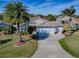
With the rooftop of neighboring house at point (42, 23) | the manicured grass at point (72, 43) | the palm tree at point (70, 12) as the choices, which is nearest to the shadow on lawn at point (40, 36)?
the rooftop of neighboring house at point (42, 23)

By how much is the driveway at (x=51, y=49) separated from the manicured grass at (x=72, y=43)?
8cm

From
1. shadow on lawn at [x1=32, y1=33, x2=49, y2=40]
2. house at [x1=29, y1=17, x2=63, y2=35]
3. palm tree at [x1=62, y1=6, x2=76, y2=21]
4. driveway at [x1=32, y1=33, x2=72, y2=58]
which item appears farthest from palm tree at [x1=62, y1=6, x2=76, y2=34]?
shadow on lawn at [x1=32, y1=33, x2=49, y2=40]

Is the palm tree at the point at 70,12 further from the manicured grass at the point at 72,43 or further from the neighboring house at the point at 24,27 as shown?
the neighboring house at the point at 24,27

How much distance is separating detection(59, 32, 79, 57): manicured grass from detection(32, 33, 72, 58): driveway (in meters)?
0.08

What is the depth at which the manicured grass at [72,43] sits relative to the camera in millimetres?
3859

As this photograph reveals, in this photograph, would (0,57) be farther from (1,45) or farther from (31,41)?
(31,41)

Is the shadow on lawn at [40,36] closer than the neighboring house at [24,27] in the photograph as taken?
No

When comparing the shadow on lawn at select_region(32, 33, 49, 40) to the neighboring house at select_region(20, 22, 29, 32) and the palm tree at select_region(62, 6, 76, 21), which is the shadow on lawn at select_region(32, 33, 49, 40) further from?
the palm tree at select_region(62, 6, 76, 21)

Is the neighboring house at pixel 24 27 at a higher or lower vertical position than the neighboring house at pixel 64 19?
lower

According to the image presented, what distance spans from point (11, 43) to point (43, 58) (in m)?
0.64

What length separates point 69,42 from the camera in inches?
153

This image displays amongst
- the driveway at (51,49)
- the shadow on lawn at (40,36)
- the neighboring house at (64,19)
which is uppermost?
the neighboring house at (64,19)

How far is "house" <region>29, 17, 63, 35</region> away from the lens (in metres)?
3.88

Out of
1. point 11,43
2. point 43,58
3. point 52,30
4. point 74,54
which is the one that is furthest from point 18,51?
point 74,54
